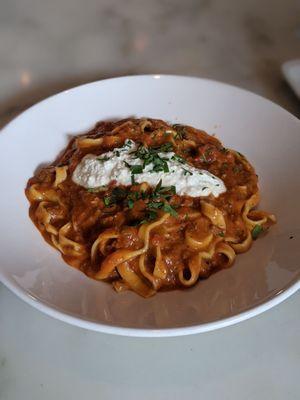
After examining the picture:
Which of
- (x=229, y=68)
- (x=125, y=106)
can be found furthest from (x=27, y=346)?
(x=229, y=68)

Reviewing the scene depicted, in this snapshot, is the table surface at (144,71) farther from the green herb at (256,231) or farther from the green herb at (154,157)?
the green herb at (154,157)

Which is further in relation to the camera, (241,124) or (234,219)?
(241,124)

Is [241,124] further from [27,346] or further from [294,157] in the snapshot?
[27,346]

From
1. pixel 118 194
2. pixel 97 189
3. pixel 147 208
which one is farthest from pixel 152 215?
pixel 97 189

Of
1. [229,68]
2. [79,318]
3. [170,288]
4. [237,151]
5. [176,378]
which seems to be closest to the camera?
[79,318]

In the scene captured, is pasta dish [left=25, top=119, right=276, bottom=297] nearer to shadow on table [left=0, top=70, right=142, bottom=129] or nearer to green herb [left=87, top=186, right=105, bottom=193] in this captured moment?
green herb [left=87, top=186, right=105, bottom=193]

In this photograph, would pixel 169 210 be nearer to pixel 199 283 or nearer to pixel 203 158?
pixel 199 283

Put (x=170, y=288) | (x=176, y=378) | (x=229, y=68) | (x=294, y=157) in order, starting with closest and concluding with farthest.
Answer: (x=176, y=378)
(x=170, y=288)
(x=294, y=157)
(x=229, y=68)

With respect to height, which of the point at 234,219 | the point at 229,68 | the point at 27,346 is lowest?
the point at 27,346
